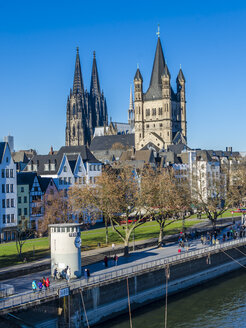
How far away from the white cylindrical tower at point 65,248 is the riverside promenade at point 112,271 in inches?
53.6

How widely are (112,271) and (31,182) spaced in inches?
1513

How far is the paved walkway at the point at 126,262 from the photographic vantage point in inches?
1806

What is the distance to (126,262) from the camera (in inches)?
2181

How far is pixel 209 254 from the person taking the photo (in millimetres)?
60875

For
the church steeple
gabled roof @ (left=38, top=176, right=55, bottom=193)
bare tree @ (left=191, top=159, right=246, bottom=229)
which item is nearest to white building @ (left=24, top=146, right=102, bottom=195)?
gabled roof @ (left=38, top=176, right=55, bottom=193)

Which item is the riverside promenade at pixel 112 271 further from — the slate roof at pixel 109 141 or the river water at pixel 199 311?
the slate roof at pixel 109 141

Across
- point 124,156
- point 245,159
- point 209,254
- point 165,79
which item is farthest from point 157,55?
point 209,254

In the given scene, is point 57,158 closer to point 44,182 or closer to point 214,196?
point 44,182

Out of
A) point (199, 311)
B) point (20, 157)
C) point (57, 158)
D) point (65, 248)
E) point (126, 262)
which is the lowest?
point (199, 311)

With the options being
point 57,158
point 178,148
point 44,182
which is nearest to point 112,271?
point 44,182

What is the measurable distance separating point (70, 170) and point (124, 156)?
35806 millimetres

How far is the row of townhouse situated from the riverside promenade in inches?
741

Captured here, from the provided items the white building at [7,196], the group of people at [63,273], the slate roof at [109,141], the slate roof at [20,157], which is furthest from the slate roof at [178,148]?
the group of people at [63,273]

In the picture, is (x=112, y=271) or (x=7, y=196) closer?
(x=112, y=271)
